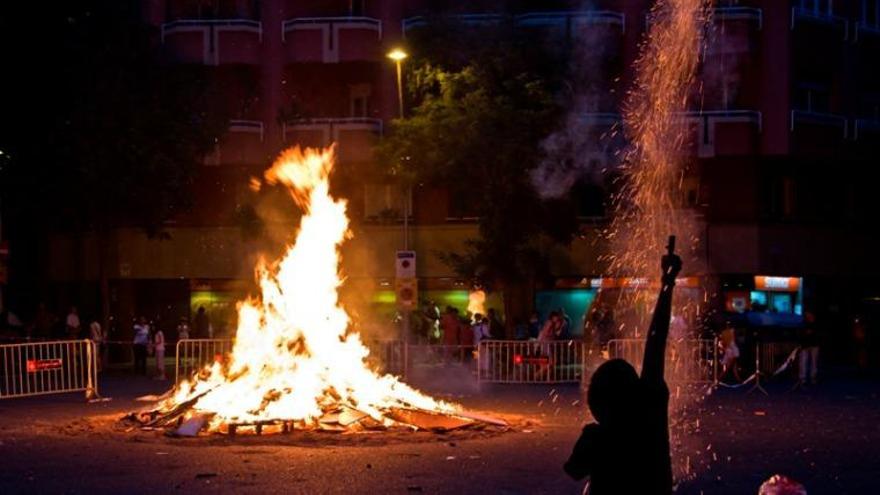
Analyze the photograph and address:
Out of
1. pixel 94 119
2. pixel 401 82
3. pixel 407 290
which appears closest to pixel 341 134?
pixel 401 82

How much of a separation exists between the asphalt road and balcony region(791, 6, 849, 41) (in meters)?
17.7

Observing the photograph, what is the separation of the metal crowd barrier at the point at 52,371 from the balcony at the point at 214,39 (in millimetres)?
14008

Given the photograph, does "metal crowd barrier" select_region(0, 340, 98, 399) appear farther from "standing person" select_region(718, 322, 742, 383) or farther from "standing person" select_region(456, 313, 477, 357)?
"standing person" select_region(718, 322, 742, 383)

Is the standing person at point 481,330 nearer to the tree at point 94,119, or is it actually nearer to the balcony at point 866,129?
the tree at point 94,119

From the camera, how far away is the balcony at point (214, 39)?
3750 centimetres

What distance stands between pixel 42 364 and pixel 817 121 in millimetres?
22554

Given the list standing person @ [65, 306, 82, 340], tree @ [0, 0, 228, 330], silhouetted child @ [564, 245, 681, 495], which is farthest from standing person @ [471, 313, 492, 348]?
silhouetted child @ [564, 245, 681, 495]

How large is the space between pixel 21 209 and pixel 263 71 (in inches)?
351

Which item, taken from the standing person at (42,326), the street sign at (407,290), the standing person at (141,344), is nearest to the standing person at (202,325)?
the standing person at (141,344)

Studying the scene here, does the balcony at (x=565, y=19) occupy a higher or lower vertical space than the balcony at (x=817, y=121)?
higher

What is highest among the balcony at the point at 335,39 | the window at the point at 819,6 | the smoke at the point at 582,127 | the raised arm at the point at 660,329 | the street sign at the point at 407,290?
the window at the point at 819,6

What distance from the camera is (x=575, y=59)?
33500 mm

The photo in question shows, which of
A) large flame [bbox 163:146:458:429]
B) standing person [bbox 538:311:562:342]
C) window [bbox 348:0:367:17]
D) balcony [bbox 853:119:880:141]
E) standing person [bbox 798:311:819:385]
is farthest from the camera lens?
window [bbox 348:0:367:17]

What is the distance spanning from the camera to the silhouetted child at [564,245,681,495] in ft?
16.8
